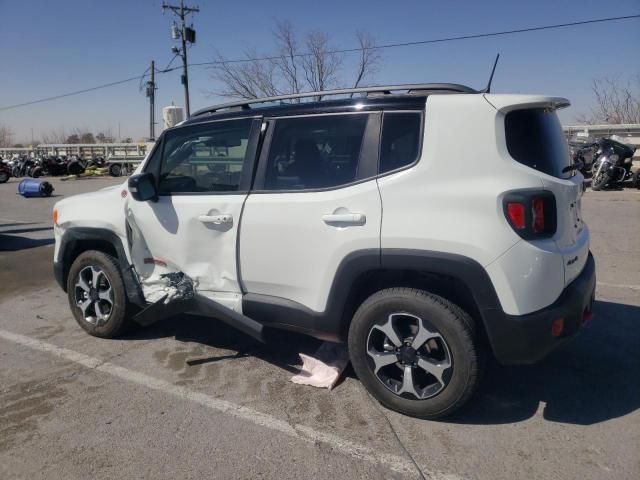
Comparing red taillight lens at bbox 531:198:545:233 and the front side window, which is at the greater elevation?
the front side window

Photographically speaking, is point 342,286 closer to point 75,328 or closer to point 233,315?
point 233,315

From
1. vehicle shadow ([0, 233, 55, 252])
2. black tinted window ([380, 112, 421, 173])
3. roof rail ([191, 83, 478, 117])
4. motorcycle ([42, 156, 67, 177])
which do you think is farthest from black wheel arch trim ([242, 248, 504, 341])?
motorcycle ([42, 156, 67, 177])

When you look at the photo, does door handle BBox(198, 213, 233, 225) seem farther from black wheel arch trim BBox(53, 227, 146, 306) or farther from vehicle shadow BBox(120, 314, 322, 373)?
black wheel arch trim BBox(53, 227, 146, 306)

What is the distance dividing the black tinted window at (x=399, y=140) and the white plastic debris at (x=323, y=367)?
1488 millimetres

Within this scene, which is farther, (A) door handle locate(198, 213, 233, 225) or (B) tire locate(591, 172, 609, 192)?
(B) tire locate(591, 172, 609, 192)

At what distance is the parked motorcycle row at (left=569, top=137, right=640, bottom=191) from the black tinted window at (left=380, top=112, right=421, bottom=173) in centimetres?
1303

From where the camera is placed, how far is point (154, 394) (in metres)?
3.33

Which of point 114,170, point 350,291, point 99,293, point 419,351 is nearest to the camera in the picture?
point 419,351

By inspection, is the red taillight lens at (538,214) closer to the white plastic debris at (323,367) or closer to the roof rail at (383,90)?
the roof rail at (383,90)

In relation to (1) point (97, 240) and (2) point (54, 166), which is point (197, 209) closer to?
(1) point (97, 240)

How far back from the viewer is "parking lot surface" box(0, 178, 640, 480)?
100 inches

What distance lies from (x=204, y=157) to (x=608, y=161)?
14196 mm

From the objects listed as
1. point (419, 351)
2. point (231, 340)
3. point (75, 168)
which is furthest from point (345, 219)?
point (75, 168)

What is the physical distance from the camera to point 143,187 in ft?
12.3
